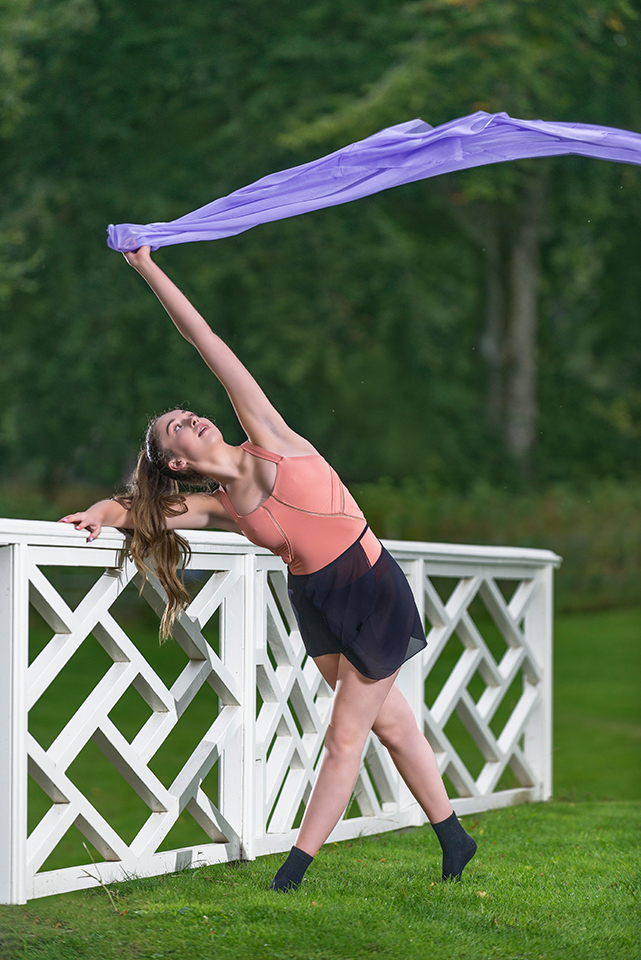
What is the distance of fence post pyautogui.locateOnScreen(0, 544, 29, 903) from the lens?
2834mm

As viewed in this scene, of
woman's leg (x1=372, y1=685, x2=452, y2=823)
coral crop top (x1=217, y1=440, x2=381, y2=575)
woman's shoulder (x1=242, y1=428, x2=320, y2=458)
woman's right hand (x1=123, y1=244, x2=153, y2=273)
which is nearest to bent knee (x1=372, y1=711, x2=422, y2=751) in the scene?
woman's leg (x1=372, y1=685, x2=452, y2=823)

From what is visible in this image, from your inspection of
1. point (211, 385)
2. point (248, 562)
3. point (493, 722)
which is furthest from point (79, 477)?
point (248, 562)

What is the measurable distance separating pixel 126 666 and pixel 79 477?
470 inches

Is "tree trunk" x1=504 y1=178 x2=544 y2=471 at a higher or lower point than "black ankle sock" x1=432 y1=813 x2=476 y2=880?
higher

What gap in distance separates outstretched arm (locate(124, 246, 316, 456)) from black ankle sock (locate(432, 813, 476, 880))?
1.17 meters

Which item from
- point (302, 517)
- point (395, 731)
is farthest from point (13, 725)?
point (395, 731)

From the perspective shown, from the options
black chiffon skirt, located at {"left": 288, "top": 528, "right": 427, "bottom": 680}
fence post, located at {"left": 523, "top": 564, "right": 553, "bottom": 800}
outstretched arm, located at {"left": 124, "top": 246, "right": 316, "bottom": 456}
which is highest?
outstretched arm, located at {"left": 124, "top": 246, "right": 316, "bottom": 456}

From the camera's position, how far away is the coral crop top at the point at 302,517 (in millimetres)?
2977

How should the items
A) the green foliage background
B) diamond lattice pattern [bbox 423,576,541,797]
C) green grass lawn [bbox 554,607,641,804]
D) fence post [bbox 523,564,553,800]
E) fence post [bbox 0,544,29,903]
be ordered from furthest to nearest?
the green foliage background < green grass lawn [bbox 554,607,641,804] < fence post [bbox 523,564,553,800] < diamond lattice pattern [bbox 423,576,541,797] < fence post [bbox 0,544,29,903]

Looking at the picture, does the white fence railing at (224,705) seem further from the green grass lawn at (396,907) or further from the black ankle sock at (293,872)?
the black ankle sock at (293,872)

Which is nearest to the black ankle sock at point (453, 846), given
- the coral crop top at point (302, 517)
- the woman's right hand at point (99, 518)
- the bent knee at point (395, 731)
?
the bent knee at point (395, 731)

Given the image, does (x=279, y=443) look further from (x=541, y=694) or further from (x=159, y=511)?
(x=541, y=694)

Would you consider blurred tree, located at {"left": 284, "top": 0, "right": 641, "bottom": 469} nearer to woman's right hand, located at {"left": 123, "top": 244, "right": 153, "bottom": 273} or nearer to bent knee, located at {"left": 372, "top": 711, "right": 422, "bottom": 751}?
woman's right hand, located at {"left": 123, "top": 244, "right": 153, "bottom": 273}

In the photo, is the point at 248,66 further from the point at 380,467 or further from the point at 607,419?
the point at 607,419
